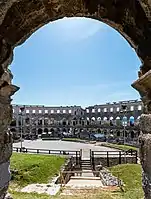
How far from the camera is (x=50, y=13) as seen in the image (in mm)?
5480

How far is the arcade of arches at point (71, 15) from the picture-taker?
4727 millimetres

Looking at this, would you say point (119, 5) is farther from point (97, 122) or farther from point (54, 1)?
point (97, 122)

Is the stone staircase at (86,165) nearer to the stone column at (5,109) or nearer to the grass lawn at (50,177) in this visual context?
the grass lawn at (50,177)

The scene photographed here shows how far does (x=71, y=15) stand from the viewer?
224 inches

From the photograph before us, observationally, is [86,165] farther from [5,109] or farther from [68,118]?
[68,118]

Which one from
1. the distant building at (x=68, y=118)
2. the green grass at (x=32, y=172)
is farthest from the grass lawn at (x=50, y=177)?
the distant building at (x=68, y=118)

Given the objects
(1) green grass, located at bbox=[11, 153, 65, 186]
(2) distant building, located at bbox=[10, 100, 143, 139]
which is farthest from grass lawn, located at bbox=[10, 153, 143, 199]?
(2) distant building, located at bbox=[10, 100, 143, 139]

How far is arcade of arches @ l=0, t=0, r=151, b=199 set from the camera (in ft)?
15.5

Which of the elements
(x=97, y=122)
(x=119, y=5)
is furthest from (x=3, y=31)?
(x=97, y=122)

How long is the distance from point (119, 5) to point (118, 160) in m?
23.4

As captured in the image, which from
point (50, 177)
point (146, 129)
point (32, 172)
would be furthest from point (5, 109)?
point (50, 177)

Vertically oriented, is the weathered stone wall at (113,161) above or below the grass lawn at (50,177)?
below

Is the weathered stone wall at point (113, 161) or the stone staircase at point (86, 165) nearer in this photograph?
the stone staircase at point (86, 165)

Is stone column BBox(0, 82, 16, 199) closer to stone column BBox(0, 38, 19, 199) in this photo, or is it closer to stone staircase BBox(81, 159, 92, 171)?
stone column BBox(0, 38, 19, 199)
